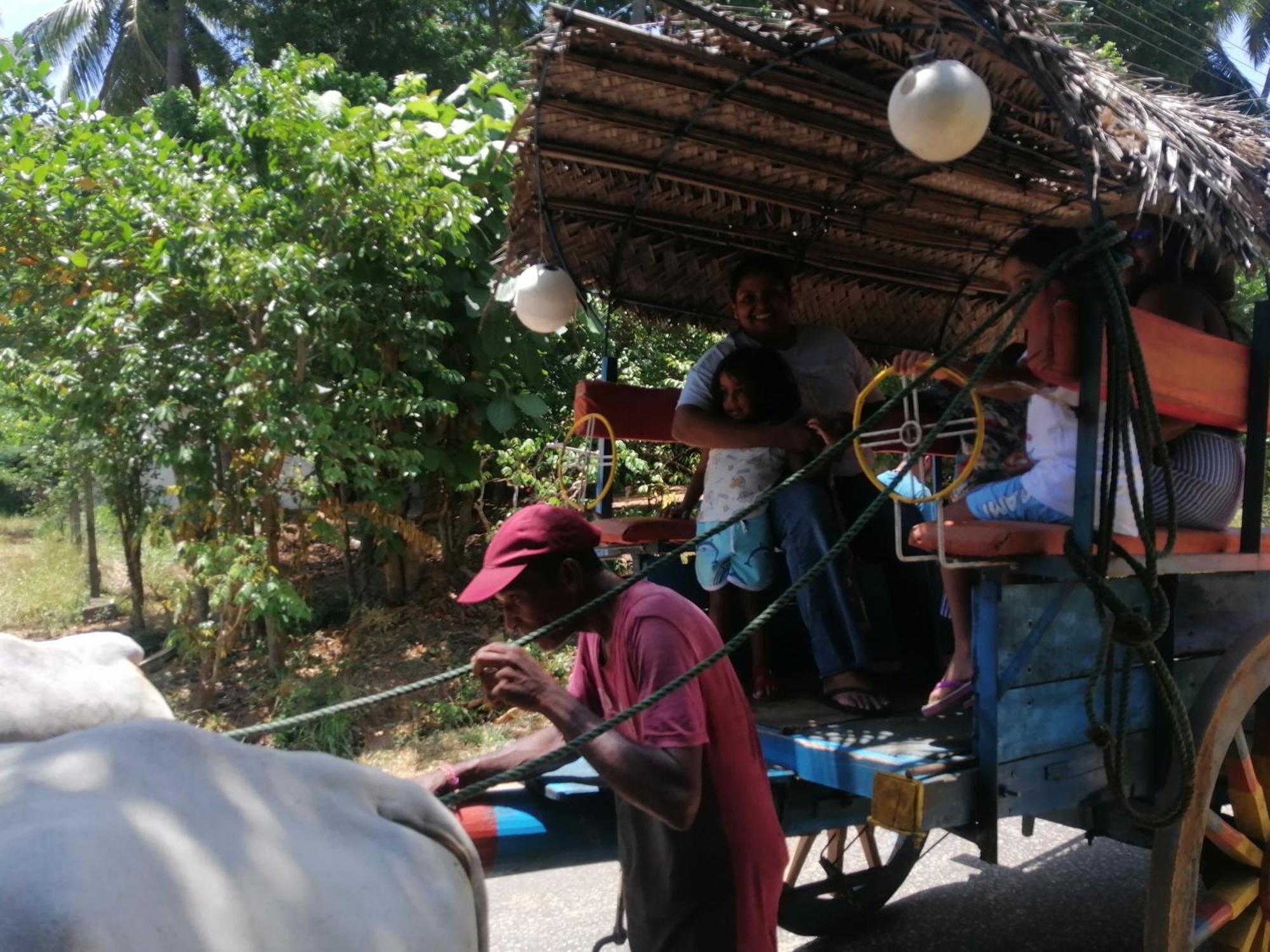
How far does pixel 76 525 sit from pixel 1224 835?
11.3m

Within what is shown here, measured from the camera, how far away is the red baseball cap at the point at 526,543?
197cm

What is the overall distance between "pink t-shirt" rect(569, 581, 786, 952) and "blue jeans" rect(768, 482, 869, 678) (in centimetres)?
92

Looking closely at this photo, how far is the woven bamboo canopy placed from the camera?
227cm

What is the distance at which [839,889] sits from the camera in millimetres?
3238

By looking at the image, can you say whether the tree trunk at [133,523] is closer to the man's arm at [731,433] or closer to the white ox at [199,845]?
the man's arm at [731,433]

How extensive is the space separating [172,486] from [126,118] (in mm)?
2120

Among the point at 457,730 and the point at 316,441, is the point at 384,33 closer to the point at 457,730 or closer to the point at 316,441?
Answer: the point at 316,441

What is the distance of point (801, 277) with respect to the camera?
396 centimetres

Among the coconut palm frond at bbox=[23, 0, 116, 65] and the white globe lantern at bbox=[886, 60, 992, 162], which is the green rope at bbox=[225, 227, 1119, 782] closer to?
the white globe lantern at bbox=[886, 60, 992, 162]

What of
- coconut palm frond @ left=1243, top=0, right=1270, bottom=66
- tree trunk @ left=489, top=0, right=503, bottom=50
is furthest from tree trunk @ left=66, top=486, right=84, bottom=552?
coconut palm frond @ left=1243, top=0, right=1270, bottom=66

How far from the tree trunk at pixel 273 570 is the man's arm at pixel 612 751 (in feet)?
13.1

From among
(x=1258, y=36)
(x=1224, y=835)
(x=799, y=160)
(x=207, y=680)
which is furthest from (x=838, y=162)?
(x=1258, y=36)

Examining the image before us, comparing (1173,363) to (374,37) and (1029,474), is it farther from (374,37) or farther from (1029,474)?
(374,37)

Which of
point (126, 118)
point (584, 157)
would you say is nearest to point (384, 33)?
point (126, 118)
